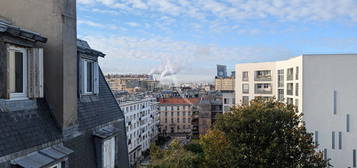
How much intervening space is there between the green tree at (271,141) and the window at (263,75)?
999 inches

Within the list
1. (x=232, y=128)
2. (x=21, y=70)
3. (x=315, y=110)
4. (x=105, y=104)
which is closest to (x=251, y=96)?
(x=315, y=110)

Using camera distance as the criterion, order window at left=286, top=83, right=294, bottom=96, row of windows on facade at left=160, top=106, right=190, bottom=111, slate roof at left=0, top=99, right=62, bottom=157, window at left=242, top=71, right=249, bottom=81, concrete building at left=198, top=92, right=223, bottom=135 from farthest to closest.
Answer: row of windows on facade at left=160, top=106, right=190, bottom=111, concrete building at left=198, top=92, right=223, bottom=135, window at left=242, top=71, right=249, bottom=81, window at left=286, top=83, right=294, bottom=96, slate roof at left=0, top=99, right=62, bottom=157

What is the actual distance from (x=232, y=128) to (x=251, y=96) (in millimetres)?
27569

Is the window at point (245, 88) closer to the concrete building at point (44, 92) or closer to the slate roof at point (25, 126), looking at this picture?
the concrete building at point (44, 92)

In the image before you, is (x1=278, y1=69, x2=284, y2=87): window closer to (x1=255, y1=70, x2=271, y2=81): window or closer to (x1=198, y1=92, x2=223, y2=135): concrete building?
(x1=255, y1=70, x2=271, y2=81): window

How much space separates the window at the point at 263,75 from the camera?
39656 mm

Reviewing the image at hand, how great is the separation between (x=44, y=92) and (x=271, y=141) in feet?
40.1

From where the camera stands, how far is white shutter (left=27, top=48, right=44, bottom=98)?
4207 mm

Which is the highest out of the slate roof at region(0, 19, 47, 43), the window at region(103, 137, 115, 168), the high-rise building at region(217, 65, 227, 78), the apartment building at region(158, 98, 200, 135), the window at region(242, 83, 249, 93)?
the high-rise building at region(217, 65, 227, 78)

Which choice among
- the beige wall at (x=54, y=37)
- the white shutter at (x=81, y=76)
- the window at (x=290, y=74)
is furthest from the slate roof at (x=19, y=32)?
the window at (x=290, y=74)

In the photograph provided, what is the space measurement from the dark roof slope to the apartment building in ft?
211

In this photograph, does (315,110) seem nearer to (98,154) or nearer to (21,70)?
(98,154)

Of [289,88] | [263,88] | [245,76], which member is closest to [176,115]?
[245,76]

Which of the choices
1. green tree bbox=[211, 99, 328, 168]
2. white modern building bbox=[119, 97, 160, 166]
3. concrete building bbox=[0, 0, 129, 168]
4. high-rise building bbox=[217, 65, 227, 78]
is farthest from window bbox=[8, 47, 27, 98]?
high-rise building bbox=[217, 65, 227, 78]
